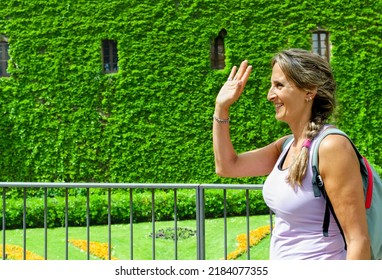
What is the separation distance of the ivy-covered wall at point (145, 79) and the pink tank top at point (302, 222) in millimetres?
13512

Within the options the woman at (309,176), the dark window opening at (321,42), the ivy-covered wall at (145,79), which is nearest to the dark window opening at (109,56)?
the ivy-covered wall at (145,79)

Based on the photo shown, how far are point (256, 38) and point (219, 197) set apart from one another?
4262 mm

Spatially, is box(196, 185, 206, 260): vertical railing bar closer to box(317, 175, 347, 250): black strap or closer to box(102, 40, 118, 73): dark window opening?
box(317, 175, 347, 250): black strap

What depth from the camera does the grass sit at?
34.7ft

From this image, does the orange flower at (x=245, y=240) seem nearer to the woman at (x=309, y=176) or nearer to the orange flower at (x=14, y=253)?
the orange flower at (x=14, y=253)

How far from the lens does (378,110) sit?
16297 millimetres

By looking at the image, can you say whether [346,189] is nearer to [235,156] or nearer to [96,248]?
[235,156]

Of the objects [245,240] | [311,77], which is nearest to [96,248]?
[245,240]

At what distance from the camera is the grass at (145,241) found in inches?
417

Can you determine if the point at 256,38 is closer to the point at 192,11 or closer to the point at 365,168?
the point at 192,11

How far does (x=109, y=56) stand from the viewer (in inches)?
631

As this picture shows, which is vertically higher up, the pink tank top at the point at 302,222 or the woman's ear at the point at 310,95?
the woman's ear at the point at 310,95

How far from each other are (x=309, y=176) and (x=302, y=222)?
0.62 ft
